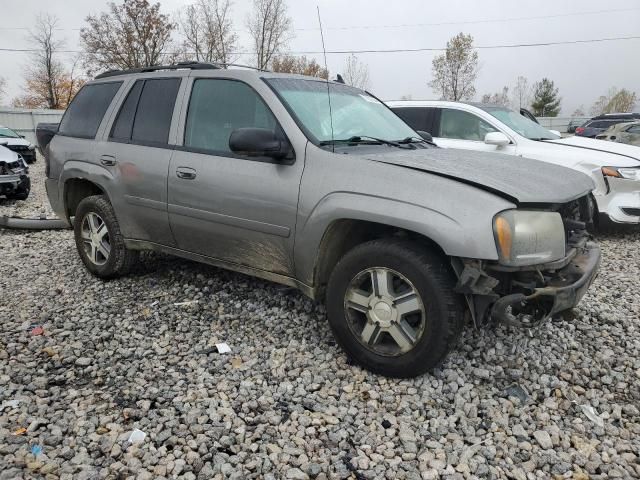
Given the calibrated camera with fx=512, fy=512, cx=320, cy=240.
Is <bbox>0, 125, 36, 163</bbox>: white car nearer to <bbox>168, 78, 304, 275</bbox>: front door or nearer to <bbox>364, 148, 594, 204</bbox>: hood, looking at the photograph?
<bbox>168, 78, 304, 275</bbox>: front door

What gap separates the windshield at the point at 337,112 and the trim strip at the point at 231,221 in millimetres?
617

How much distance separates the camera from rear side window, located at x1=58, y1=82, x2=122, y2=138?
460 centimetres

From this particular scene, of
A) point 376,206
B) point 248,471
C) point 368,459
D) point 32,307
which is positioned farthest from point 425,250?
point 32,307

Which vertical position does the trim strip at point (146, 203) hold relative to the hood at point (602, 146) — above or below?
below

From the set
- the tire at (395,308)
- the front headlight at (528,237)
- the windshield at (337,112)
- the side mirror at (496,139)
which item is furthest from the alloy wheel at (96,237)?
the side mirror at (496,139)

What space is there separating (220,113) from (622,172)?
16.8 feet

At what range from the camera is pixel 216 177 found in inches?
141

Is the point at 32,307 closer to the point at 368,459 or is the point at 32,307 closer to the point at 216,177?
the point at 216,177

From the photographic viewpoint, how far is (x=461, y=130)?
7422 mm

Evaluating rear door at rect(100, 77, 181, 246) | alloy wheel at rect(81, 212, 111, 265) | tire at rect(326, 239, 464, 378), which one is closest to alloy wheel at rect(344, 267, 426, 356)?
tire at rect(326, 239, 464, 378)

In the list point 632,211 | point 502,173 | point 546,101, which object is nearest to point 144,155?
point 502,173

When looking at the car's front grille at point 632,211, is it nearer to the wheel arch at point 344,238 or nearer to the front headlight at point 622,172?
the front headlight at point 622,172

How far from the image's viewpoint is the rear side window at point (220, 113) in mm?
3562

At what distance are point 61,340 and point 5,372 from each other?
48 centimetres
